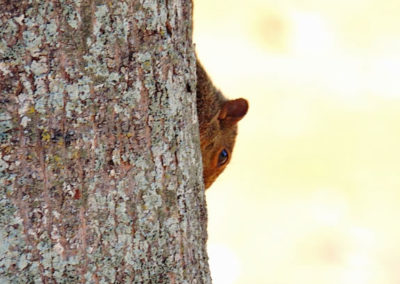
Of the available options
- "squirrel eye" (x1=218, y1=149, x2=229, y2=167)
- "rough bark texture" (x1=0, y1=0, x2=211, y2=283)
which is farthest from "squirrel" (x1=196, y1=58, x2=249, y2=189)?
"rough bark texture" (x1=0, y1=0, x2=211, y2=283)

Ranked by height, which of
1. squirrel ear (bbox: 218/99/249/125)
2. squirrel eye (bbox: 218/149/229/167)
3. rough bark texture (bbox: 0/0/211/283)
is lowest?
rough bark texture (bbox: 0/0/211/283)

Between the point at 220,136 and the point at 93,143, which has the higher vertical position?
the point at 220,136

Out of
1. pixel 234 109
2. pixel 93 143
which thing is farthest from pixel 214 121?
pixel 93 143

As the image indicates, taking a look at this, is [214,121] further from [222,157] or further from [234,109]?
[222,157]

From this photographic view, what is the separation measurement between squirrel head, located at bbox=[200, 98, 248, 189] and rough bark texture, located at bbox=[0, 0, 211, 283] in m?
1.33

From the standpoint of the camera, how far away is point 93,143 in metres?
1.82

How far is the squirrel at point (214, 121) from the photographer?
3.22 m

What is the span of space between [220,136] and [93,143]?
168 cm

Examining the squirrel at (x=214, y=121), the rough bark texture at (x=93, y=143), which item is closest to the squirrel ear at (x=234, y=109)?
the squirrel at (x=214, y=121)

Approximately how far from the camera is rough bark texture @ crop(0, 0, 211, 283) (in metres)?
1.75

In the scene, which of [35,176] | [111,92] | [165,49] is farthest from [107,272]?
[165,49]

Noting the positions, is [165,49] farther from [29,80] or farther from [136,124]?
[29,80]

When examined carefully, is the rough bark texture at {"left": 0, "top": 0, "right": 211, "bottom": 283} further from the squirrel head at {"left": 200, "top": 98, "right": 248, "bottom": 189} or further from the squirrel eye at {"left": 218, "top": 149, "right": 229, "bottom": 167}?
the squirrel eye at {"left": 218, "top": 149, "right": 229, "bottom": 167}

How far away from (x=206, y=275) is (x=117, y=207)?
1.31ft
